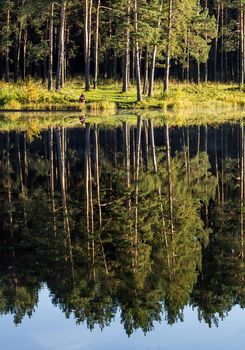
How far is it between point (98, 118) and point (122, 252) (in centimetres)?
2899

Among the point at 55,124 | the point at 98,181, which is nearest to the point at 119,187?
the point at 98,181

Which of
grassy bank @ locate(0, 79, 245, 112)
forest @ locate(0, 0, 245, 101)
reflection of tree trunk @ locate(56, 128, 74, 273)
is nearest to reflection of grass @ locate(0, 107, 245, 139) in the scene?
grassy bank @ locate(0, 79, 245, 112)

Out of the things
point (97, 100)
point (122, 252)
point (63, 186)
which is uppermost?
point (97, 100)

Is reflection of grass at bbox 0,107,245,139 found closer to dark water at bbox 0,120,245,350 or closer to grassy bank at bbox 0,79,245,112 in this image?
grassy bank at bbox 0,79,245,112

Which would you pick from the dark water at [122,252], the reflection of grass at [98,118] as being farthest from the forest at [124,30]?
the dark water at [122,252]

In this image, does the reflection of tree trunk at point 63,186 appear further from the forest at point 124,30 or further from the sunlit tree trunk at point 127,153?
the forest at point 124,30

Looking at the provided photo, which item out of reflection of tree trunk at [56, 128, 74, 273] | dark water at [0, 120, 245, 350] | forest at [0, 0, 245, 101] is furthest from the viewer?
forest at [0, 0, 245, 101]

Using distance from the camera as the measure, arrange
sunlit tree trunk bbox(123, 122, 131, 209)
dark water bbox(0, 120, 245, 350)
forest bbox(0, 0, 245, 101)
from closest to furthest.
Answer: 1. dark water bbox(0, 120, 245, 350)
2. sunlit tree trunk bbox(123, 122, 131, 209)
3. forest bbox(0, 0, 245, 101)

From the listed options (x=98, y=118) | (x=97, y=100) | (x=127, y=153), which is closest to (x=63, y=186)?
(x=127, y=153)

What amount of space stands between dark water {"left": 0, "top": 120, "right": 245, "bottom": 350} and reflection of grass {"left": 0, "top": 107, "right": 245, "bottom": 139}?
459 inches

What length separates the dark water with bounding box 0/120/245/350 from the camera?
24.3 feet

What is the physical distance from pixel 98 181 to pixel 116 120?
2052 cm

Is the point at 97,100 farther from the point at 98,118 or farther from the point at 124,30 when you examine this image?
Answer: the point at 98,118

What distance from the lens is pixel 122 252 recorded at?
10508mm
